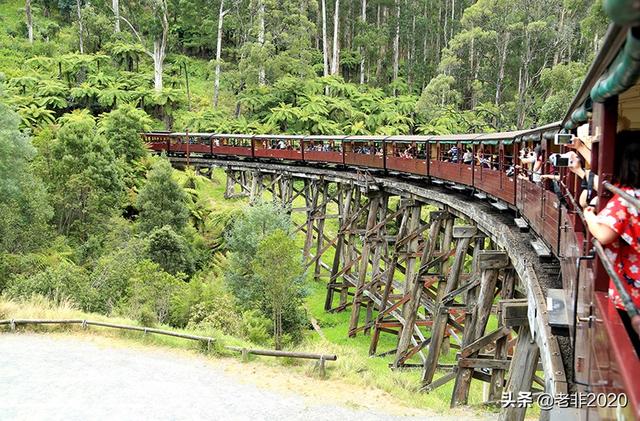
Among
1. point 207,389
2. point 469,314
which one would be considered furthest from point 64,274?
point 469,314

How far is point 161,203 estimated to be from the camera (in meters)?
21.0

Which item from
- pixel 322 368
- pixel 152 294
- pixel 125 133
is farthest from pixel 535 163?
pixel 125 133

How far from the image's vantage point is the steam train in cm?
220

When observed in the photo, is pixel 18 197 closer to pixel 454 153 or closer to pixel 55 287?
pixel 55 287

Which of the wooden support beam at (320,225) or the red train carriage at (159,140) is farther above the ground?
the red train carriage at (159,140)

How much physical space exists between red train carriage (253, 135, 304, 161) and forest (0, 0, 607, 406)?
2.57 metres

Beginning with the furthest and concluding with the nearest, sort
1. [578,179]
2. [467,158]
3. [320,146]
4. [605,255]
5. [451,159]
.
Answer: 1. [320,146]
2. [451,159]
3. [467,158]
4. [578,179]
5. [605,255]

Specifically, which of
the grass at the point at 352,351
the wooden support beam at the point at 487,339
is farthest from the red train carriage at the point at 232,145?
the wooden support beam at the point at 487,339

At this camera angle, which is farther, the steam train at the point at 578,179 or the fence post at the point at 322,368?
the fence post at the point at 322,368

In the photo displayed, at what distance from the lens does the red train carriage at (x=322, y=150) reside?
20.9m

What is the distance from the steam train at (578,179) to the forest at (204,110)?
4134mm

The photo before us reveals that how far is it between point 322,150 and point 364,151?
3.08 meters

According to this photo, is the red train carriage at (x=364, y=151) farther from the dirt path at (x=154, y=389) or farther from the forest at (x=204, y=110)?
the dirt path at (x=154, y=389)

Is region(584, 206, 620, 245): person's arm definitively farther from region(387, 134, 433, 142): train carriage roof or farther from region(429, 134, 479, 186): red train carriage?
region(387, 134, 433, 142): train carriage roof
